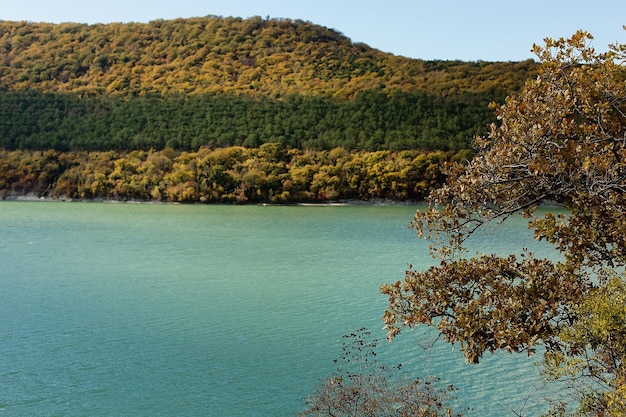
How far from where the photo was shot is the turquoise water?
925cm

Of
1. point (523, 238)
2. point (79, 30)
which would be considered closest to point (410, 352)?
point (523, 238)

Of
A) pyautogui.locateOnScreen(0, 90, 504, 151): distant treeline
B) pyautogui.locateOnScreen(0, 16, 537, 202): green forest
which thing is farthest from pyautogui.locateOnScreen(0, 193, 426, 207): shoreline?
pyautogui.locateOnScreen(0, 90, 504, 151): distant treeline

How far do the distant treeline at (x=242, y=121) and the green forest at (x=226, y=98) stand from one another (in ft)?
0.62

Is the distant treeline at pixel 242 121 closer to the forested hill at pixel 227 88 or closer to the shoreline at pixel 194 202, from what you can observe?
the forested hill at pixel 227 88

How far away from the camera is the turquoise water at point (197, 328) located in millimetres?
9250

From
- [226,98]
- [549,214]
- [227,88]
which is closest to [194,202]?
[226,98]

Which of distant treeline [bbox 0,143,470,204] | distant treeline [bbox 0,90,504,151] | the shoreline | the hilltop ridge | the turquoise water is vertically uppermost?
the hilltop ridge

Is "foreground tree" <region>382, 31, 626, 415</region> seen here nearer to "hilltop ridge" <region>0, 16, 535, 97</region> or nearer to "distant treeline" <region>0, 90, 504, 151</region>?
"distant treeline" <region>0, 90, 504, 151</region>

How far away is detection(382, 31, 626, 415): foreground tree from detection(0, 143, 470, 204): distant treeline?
5711 cm

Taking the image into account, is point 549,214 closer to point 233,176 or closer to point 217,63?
point 233,176

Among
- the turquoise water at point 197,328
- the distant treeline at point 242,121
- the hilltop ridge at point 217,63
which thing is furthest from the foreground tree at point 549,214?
the hilltop ridge at point 217,63

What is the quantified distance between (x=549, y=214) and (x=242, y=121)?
74524 mm

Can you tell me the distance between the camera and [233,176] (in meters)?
65.4

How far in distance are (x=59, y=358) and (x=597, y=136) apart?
945 cm
